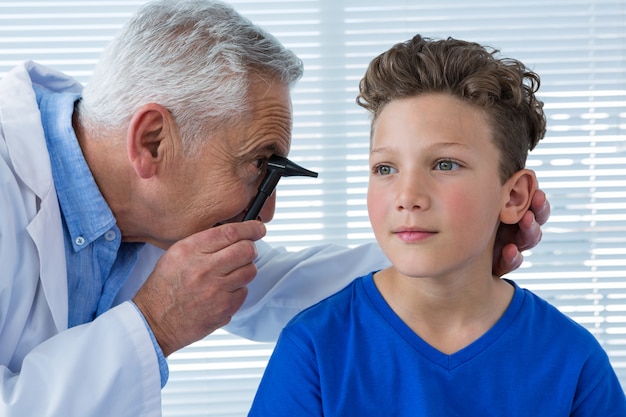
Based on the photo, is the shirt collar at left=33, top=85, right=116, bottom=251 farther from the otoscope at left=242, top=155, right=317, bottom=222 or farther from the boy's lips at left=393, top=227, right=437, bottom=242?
the boy's lips at left=393, top=227, right=437, bottom=242

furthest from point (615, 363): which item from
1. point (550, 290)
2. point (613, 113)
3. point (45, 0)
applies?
point (45, 0)

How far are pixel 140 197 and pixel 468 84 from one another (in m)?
0.63

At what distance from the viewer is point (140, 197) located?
149cm

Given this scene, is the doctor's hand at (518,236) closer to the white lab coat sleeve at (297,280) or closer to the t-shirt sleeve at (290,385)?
the white lab coat sleeve at (297,280)

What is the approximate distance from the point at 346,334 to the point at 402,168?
278 mm

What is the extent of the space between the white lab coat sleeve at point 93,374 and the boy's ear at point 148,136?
9.9 inches

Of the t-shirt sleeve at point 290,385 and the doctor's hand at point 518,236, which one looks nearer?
the t-shirt sleeve at point 290,385

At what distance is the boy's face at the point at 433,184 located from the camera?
1178mm

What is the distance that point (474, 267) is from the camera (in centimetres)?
129

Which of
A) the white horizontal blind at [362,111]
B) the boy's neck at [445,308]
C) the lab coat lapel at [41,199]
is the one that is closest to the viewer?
the boy's neck at [445,308]

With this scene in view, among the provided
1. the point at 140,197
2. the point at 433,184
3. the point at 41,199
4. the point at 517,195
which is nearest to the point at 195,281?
the point at 140,197

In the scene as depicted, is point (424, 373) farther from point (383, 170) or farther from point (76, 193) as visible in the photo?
point (76, 193)

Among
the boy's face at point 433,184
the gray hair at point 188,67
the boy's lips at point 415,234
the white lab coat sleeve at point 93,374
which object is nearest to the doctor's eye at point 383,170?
the boy's face at point 433,184

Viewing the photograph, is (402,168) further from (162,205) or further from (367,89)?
(162,205)
